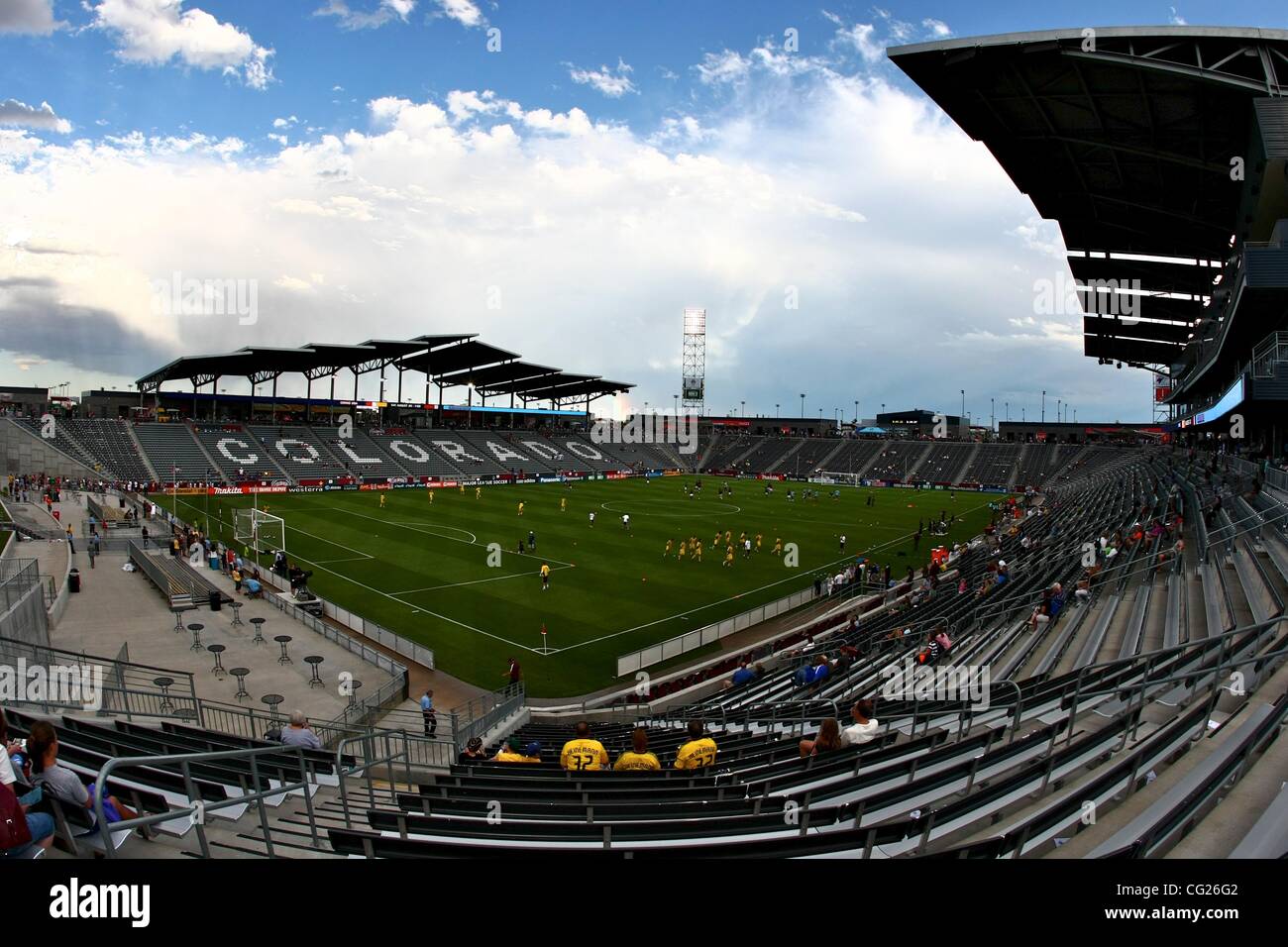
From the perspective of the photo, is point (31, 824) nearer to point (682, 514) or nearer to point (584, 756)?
point (584, 756)

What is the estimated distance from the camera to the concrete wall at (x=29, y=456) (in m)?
55.8

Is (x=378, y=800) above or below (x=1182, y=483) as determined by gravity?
below

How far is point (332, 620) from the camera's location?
85.4ft

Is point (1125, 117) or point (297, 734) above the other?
point (1125, 117)

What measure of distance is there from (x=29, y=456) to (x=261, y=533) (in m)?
30.2

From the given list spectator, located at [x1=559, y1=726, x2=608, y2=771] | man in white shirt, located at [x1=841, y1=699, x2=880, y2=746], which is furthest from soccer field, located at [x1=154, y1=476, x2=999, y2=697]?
man in white shirt, located at [x1=841, y1=699, x2=880, y2=746]

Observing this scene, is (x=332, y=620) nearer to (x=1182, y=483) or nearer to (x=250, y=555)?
(x=250, y=555)

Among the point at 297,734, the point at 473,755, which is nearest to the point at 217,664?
the point at 473,755

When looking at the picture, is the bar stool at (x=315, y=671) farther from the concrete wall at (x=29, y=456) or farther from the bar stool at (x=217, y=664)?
the concrete wall at (x=29, y=456)

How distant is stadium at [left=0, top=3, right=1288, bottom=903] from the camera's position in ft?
19.3

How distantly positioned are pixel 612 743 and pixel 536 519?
125ft

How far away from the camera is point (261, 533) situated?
139ft

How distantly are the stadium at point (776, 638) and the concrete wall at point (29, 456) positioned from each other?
0.20m
